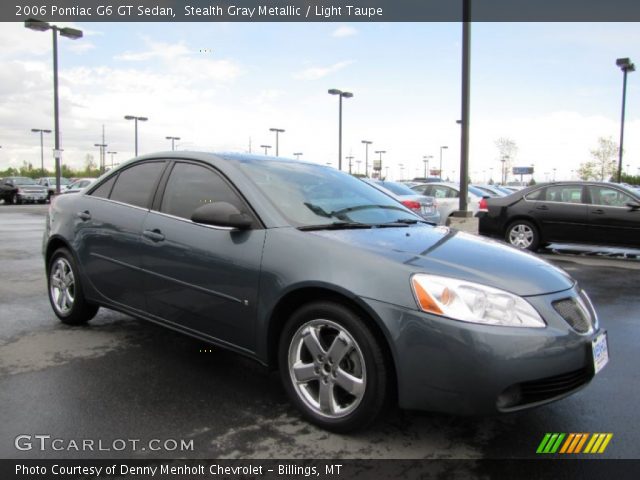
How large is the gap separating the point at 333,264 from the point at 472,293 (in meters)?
0.71

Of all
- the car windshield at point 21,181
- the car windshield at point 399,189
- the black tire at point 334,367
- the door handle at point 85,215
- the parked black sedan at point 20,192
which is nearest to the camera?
the black tire at point 334,367

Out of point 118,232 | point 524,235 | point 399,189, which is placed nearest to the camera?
point 118,232

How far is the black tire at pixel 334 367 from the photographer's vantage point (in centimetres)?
263

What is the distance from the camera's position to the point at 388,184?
13039 millimetres

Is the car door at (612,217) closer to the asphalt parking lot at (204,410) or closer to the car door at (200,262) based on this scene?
the asphalt parking lot at (204,410)

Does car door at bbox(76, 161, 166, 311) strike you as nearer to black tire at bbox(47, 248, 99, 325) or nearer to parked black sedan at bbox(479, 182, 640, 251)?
black tire at bbox(47, 248, 99, 325)

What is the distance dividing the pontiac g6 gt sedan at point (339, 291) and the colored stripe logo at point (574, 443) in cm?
33

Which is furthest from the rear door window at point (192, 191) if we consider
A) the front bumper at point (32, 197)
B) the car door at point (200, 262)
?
the front bumper at point (32, 197)

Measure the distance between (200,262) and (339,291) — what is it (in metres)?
1.07

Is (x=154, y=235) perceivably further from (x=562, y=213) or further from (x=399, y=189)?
(x=399, y=189)

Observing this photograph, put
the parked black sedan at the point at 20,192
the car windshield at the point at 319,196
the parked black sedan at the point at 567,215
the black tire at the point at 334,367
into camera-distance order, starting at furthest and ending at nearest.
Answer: the parked black sedan at the point at 20,192
the parked black sedan at the point at 567,215
the car windshield at the point at 319,196
the black tire at the point at 334,367

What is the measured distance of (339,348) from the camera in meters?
2.76

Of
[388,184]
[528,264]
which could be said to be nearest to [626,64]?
[388,184]

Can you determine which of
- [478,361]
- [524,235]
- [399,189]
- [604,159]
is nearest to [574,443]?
[478,361]
